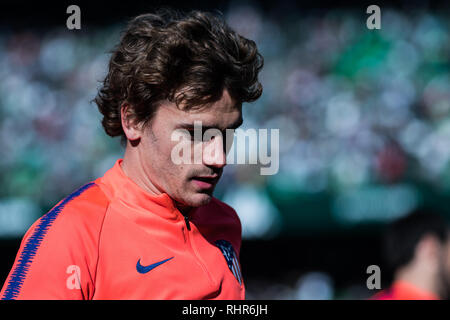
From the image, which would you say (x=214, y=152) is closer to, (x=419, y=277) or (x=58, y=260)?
(x=58, y=260)

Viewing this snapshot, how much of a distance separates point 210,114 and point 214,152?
13 centimetres

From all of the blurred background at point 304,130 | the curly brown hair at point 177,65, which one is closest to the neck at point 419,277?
the curly brown hair at point 177,65

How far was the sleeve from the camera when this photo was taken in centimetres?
→ 135

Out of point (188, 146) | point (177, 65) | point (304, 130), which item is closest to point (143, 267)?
point (188, 146)

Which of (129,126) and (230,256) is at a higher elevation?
(129,126)

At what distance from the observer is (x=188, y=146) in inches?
64.7

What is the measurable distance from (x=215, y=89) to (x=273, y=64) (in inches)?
169

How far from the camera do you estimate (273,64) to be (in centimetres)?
585

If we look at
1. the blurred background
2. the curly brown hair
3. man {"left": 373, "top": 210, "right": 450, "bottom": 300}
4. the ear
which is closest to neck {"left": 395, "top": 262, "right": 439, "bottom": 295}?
man {"left": 373, "top": 210, "right": 450, "bottom": 300}

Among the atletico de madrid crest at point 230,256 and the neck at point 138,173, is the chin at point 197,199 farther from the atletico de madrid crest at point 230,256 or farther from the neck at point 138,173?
the atletico de madrid crest at point 230,256

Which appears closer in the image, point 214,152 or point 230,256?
point 214,152

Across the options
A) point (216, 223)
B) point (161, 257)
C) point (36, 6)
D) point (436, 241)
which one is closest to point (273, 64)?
point (36, 6)

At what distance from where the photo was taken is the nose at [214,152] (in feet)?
5.45
